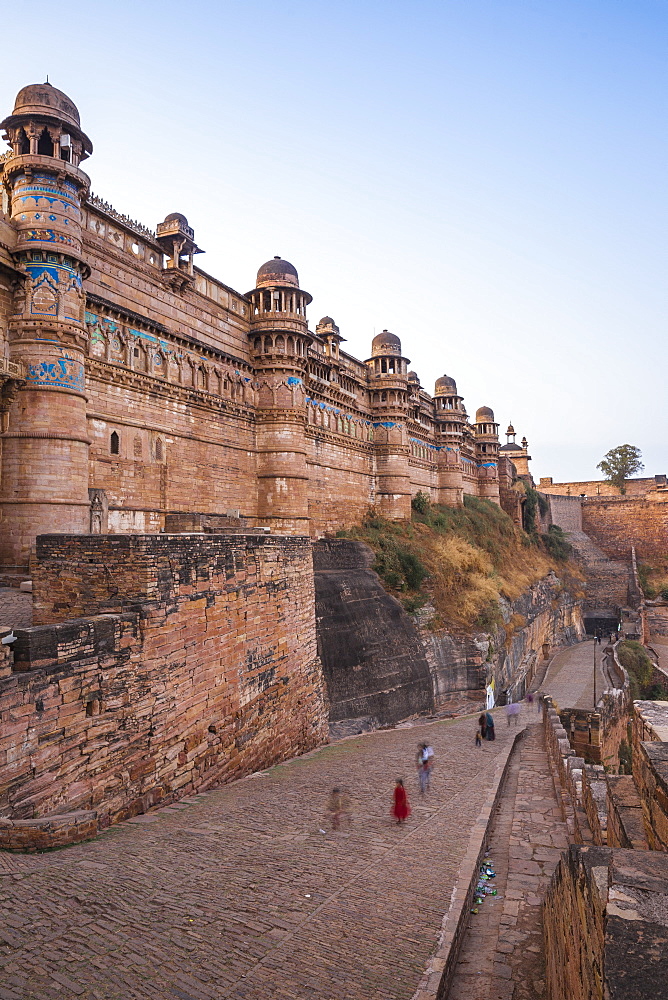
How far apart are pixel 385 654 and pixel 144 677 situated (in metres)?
12.2

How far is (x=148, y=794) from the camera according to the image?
6.80 m

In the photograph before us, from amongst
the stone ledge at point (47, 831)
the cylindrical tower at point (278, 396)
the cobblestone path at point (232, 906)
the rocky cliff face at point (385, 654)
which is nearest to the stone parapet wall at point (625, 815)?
the cobblestone path at point (232, 906)

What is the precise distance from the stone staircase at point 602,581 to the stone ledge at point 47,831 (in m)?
50.1

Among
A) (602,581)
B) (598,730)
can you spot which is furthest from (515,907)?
(602,581)

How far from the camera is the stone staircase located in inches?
1987

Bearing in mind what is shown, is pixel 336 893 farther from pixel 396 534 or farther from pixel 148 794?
pixel 396 534

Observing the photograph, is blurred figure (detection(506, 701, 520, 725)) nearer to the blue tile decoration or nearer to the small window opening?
the blue tile decoration

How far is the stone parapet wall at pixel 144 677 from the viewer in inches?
217

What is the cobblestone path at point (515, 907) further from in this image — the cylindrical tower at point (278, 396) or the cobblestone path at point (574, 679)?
the cobblestone path at point (574, 679)

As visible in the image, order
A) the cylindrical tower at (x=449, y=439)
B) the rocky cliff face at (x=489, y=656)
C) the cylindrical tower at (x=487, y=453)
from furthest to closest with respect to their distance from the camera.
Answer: the cylindrical tower at (x=487, y=453)
the cylindrical tower at (x=449, y=439)
the rocky cliff face at (x=489, y=656)

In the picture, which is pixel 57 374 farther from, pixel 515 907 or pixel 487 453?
pixel 487 453

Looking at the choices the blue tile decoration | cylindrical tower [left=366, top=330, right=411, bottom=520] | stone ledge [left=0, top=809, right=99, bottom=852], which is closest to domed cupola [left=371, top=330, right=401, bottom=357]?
cylindrical tower [left=366, top=330, right=411, bottom=520]

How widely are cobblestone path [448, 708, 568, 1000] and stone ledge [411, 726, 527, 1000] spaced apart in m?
0.14

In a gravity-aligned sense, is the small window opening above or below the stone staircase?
above
